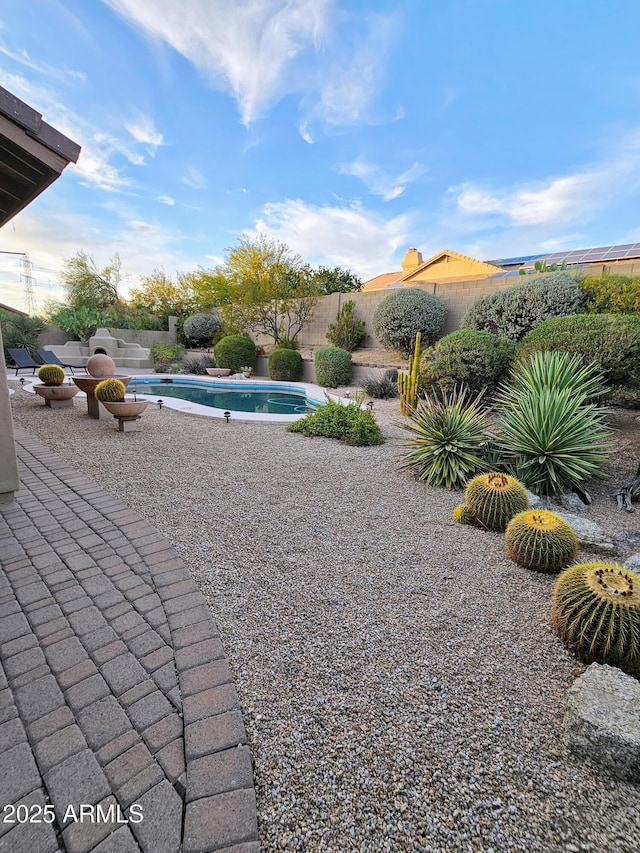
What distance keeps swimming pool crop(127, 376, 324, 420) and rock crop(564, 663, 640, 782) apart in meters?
8.77

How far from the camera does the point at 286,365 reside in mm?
14266

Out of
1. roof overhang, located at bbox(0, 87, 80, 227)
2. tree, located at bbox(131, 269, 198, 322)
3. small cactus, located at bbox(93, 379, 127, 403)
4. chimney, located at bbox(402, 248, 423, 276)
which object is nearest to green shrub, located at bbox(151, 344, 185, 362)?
tree, located at bbox(131, 269, 198, 322)

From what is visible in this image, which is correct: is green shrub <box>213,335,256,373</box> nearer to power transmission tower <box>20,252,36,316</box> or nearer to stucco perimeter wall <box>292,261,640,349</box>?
stucco perimeter wall <box>292,261,640,349</box>

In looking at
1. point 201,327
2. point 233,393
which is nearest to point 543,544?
point 233,393

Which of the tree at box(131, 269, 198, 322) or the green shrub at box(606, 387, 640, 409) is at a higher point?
the tree at box(131, 269, 198, 322)

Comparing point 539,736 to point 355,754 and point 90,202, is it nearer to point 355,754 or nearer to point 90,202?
point 355,754

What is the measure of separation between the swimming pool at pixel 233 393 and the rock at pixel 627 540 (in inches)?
295

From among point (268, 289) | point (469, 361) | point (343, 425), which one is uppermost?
point (268, 289)

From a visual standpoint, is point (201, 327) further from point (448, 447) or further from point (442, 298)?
point (448, 447)

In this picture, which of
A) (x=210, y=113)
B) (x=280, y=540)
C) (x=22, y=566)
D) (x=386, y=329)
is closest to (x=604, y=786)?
(x=280, y=540)

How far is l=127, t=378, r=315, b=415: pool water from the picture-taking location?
35.8ft

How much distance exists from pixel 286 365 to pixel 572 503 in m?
11.4

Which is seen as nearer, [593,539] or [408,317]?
[593,539]

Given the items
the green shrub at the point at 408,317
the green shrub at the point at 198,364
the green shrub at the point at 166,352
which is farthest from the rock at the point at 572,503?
the green shrub at the point at 166,352
